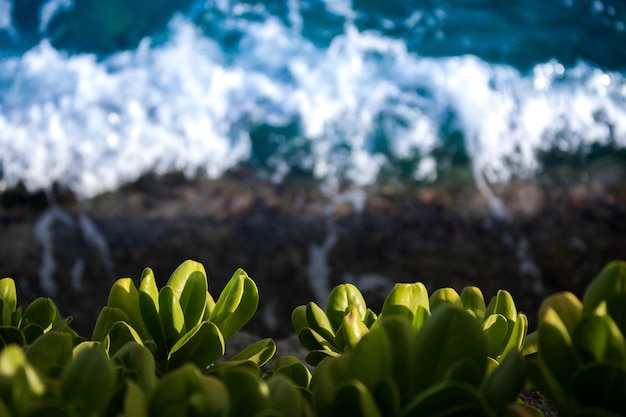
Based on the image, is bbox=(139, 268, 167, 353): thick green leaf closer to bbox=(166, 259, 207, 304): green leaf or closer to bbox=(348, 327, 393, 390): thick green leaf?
bbox=(166, 259, 207, 304): green leaf

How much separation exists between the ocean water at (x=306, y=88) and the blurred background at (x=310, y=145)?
0.04 ft

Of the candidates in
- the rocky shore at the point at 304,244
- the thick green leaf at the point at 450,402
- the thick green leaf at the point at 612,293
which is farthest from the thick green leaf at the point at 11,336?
the rocky shore at the point at 304,244

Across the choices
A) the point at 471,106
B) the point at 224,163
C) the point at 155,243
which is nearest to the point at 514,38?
the point at 471,106

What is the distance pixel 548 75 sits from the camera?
12.5ft

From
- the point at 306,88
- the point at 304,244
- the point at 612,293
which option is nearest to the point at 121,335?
the point at 612,293

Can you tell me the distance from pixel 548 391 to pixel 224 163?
3.03 meters

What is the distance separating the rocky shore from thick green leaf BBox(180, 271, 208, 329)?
2.44 metres

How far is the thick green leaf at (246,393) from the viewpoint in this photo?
A: 40 cm

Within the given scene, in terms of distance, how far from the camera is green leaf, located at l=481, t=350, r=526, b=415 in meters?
0.41

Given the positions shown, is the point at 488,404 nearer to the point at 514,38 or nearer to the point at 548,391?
the point at 548,391

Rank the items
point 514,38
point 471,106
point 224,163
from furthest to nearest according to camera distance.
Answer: point 514,38, point 471,106, point 224,163

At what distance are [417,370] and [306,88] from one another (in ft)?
11.2

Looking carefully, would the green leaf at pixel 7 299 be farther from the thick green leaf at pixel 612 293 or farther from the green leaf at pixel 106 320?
the thick green leaf at pixel 612 293

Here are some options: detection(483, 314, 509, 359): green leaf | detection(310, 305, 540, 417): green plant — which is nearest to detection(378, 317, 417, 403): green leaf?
detection(310, 305, 540, 417): green plant
